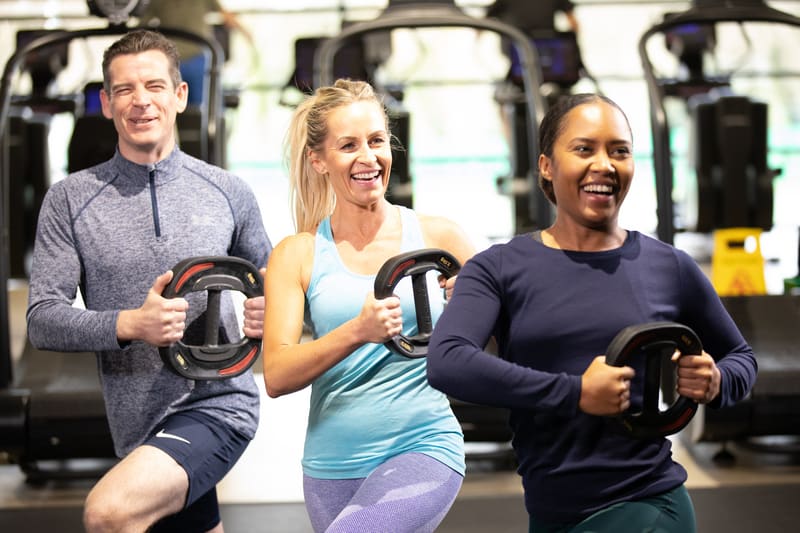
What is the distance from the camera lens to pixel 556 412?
1841 mm

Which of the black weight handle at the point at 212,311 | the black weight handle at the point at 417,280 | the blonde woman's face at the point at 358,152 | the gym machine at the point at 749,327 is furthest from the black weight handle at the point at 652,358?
the gym machine at the point at 749,327

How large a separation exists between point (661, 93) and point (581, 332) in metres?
2.95

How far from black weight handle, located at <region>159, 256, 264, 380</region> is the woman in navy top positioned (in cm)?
66

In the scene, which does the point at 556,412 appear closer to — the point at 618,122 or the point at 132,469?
the point at 618,122

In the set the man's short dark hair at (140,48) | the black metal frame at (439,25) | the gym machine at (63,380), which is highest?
the black metal frame at (439,25)

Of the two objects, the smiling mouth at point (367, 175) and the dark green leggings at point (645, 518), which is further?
the smiling mouth at point (367, 175)

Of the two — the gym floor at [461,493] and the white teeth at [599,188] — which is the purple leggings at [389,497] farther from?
the gym floor at [461,493]

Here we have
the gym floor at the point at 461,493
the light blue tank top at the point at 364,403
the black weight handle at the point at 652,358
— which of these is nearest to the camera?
the black weight handle at the point at 652,358

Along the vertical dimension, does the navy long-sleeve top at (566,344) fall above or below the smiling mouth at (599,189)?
below

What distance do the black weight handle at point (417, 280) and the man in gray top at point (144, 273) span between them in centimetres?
45

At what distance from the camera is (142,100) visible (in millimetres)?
2602

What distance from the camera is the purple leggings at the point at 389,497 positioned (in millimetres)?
2133

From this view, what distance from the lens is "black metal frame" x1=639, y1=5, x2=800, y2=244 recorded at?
4414mm

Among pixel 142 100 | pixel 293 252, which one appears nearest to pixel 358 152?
pixel 293 252
